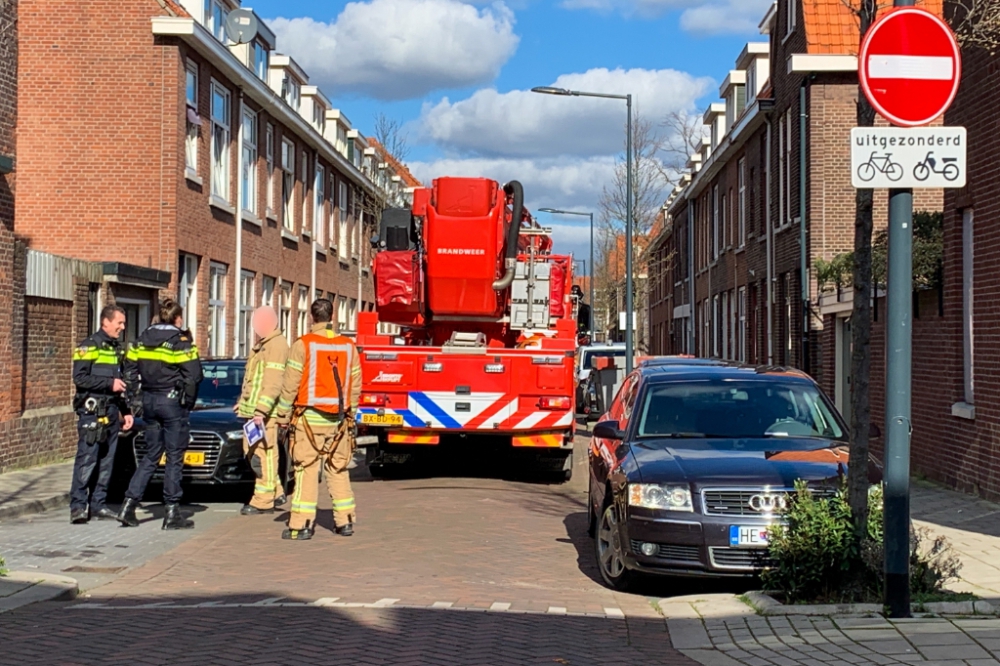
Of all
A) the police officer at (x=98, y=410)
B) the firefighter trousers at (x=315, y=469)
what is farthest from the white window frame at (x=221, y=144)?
the firefighter trousers at (x=315, y=469)

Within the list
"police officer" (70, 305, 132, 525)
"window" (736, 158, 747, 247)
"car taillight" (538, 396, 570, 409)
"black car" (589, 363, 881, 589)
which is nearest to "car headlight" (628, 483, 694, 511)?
"black car" (589, 363, 881, 589)

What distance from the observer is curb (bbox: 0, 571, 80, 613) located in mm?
7707

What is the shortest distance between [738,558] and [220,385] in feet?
28.3

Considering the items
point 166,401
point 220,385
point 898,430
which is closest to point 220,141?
point 220,385

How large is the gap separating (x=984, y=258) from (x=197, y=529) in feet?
26.7

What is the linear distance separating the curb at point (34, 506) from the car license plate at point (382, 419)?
3505mm

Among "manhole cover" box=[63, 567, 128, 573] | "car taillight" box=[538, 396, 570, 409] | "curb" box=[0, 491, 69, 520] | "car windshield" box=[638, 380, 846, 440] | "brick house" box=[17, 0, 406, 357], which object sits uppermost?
"brick house" box=[17, 0, 406, 357]

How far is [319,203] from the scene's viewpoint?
37.9 metres

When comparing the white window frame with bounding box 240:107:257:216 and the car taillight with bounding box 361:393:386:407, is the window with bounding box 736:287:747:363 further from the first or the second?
the car taillight with bounding box 361:393:386:407

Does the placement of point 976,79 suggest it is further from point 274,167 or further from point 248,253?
point 274,167

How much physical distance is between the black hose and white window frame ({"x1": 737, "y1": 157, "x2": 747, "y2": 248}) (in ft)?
58.0

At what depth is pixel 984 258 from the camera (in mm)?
12695

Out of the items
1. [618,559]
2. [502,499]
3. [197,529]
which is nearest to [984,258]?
[502,499]

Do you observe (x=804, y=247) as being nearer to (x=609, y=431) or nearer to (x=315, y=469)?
(x=315, y=469)
